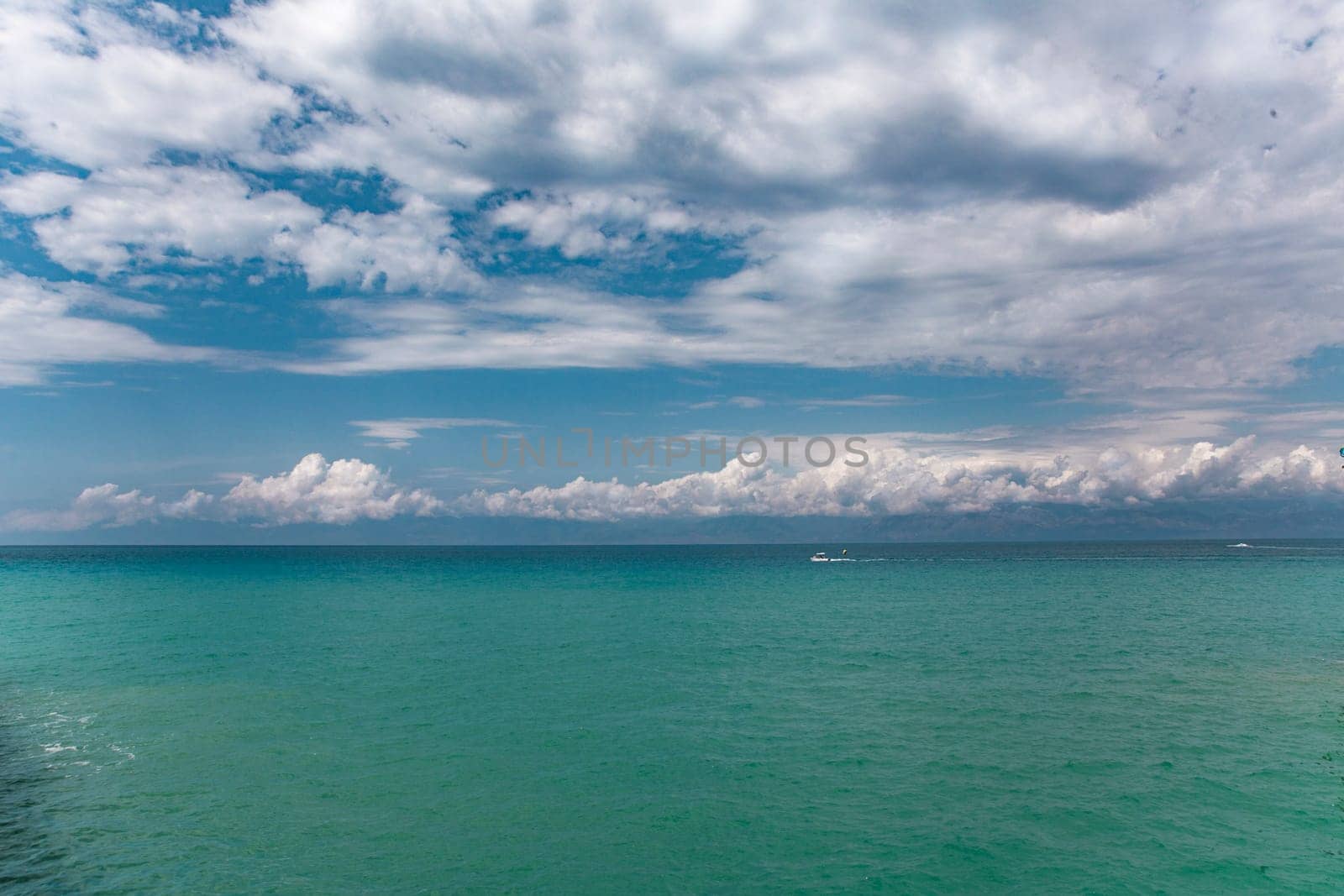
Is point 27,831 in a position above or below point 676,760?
above

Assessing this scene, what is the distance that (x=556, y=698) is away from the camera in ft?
123

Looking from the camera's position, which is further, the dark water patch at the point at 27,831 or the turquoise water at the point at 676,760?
the turquoise water at the point at 676,760

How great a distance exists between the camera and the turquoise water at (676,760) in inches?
775

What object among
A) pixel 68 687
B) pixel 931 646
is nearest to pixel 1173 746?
pixel 931 646

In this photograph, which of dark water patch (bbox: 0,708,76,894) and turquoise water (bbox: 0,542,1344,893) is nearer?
dark water patch (bbox: 0,708,76,894)

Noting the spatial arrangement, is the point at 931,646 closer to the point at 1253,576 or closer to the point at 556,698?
the point at 556,698

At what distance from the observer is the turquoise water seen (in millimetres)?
19688

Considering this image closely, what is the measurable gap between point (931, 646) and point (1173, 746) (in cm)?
2406

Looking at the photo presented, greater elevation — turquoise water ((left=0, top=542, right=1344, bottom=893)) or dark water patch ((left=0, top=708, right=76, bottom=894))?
dark water patch ((left=0, top=708, right=76, bottom=894))

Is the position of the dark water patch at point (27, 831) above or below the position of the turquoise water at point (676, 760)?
above

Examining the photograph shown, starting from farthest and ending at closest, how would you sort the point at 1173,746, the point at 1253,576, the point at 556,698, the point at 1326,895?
1. the point at 1253,576
2. the point at 556,698
3. the point at 1173,746
4. the point at 1326,895

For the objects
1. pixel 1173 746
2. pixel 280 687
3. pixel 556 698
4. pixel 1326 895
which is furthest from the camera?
pixel 280 687

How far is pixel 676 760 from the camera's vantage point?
2789cm

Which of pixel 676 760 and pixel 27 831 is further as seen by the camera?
pixel 676 760
